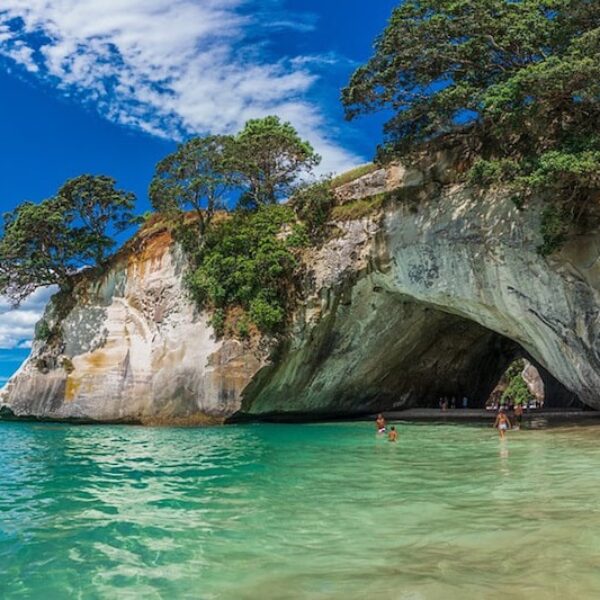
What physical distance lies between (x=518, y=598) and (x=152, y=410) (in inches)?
945

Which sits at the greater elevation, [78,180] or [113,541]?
[78,180]

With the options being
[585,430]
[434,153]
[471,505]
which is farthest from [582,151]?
[471,505]

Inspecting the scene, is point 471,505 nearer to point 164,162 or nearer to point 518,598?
point 518,598

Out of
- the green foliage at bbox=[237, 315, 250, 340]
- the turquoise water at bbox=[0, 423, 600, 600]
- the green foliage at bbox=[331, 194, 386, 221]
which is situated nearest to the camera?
the turquoise water at bbox=[0, 423, 600, 600]

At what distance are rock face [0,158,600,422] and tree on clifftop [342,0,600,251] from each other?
210 centimetres

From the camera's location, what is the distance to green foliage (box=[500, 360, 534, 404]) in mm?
51781

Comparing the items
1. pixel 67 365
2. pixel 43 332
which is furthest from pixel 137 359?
pixel 43 332

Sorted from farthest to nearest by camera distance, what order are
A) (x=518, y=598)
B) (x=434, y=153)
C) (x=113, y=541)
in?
(x=434, y=153) < (x=113, y=541) < (x=518, y=598)

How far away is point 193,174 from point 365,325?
34.6ft

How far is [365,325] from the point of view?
2608cm

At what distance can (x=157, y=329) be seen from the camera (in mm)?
29203

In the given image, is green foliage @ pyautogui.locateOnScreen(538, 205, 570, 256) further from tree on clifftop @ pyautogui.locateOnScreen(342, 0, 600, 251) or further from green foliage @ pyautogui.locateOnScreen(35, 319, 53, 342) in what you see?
green foliage @ pyautogui.locateOnScreen(35, 319, 53, 342)

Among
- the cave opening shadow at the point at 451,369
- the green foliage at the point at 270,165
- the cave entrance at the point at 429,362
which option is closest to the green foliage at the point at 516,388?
the cave opening shadow at the point at 451,369

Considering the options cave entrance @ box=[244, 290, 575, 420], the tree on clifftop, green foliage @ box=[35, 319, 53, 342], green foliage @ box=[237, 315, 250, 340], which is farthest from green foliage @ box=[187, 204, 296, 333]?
green foliage @ box=[35, 319, 53, 342]
